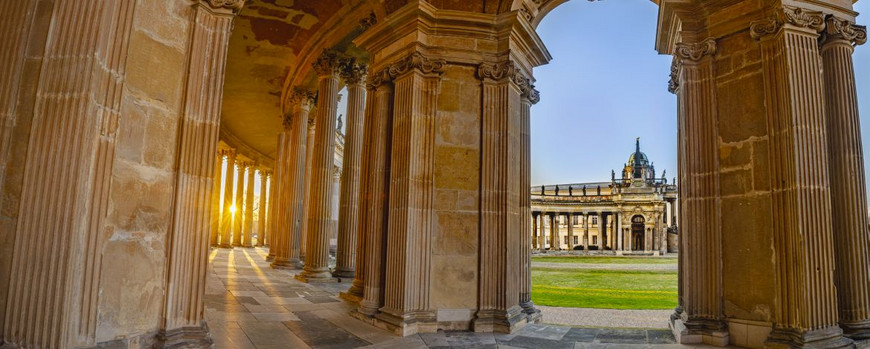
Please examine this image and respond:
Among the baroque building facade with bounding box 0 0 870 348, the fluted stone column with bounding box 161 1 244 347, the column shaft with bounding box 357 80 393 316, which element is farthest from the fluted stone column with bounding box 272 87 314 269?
the fluted stone column with bounding box 161 1 244 347

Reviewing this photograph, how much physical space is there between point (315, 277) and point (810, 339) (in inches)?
484

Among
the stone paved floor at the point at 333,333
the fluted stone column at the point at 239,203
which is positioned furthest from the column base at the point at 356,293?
the fluted stone column at the point at 239,203

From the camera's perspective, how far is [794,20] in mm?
7457

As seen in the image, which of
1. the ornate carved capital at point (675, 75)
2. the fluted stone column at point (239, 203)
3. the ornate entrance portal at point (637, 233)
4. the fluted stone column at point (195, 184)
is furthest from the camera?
the ornate entrance portal at point (637, 233)

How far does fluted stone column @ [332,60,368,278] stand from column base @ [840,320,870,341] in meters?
10.9

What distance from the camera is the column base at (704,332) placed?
761 centimetres

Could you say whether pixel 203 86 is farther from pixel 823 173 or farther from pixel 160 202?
pixel 823 173

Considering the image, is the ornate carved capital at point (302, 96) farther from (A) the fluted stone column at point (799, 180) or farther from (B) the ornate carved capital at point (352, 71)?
(A) the fluted stone column at point (799, 180)

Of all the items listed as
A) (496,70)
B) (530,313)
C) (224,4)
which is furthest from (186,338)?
(496,70)

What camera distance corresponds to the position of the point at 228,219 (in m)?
36.2

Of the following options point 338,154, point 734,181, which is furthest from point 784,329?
point 338,154

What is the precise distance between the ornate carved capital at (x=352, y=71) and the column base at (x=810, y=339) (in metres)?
13.1

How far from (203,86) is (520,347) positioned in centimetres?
589

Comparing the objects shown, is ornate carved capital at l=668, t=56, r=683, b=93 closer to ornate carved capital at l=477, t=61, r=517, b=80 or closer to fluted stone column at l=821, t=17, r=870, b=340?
fluted stone column at l=821, t=17, r=870, b=340
